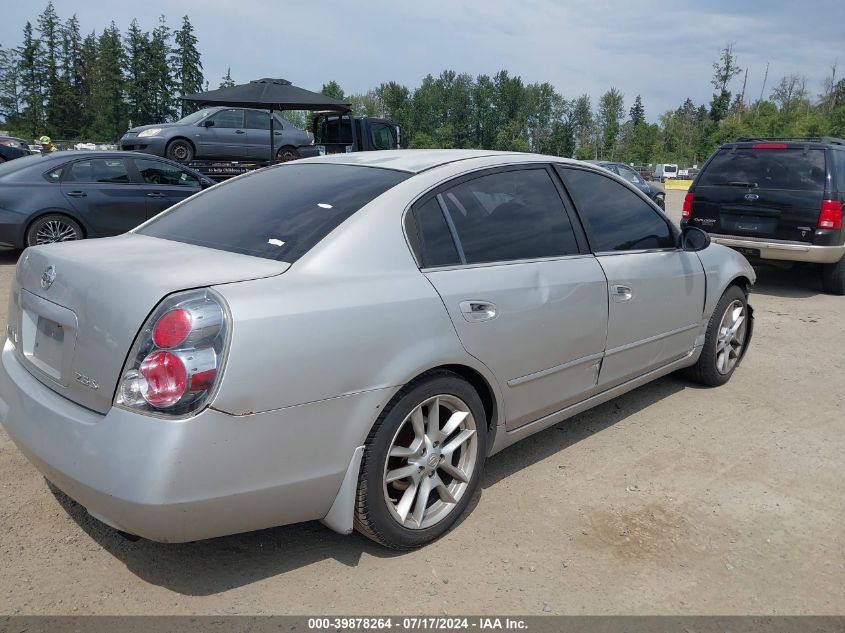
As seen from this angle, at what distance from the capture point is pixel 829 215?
7.72m

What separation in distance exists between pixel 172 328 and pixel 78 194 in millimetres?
7763

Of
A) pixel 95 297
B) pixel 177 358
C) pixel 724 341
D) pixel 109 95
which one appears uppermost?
pixel 109 95

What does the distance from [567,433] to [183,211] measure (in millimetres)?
2448

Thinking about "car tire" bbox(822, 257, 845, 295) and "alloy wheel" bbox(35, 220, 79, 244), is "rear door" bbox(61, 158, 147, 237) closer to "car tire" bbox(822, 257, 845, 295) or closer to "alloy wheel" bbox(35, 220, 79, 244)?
"alloy wheel" bbox(35, 220, 79, 244)

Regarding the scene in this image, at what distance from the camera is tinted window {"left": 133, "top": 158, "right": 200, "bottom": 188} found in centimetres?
952

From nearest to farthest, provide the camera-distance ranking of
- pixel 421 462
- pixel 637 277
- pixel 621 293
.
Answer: pixel 421 462 → pixel 621 293 → pixel 637 277

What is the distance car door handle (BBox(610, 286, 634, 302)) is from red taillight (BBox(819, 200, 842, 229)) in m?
5.33

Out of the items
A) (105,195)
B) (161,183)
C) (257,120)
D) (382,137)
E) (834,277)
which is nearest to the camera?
(834,277)

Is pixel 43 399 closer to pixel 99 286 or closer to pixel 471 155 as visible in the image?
pixel 99 286

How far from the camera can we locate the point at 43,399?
8.13 ft

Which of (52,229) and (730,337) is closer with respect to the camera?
(730,337)

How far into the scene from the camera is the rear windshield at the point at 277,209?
2.73 m

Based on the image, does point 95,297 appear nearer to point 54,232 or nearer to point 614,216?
point 614,216

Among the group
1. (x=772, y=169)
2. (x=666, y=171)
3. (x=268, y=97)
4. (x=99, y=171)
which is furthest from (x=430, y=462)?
(x=666, y=171)
